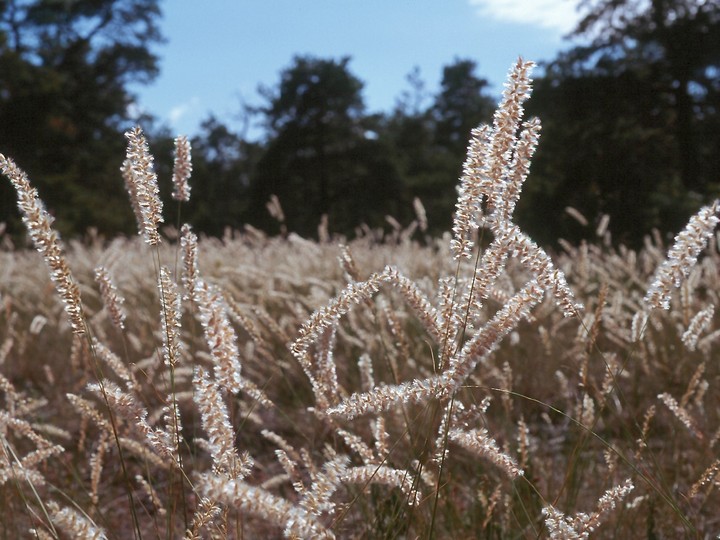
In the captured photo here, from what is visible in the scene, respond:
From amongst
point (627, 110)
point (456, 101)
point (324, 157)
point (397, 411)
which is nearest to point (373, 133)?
point (324, 157)

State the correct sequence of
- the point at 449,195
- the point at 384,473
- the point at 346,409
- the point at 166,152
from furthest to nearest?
the point at 166,152, the point at 449,195, the point at 384,473, the point at 346,409

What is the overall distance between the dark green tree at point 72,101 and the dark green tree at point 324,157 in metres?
6.33

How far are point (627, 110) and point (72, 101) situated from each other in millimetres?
22852

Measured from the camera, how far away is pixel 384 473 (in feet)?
4.42

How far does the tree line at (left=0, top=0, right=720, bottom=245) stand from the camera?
1595 centimetres

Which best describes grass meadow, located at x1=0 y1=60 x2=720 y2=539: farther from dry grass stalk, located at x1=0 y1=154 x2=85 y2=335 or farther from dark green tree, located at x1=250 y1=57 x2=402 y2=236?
dark green tree, located at x1=250 y1=57 x2=402 y2=236

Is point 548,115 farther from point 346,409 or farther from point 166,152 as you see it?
point 166,152

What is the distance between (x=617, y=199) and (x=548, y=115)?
16.3ft

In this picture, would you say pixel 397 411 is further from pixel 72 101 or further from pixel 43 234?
pixel 72 101

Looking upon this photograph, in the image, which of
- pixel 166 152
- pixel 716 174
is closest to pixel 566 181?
pixel 716 174

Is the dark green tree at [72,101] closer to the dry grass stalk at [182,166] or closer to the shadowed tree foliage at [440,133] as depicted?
the shadowed tree foliage at [440,133]

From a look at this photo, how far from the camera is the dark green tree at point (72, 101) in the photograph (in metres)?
26.2

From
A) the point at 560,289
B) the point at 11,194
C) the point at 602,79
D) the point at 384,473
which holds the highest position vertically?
the point at 602,79

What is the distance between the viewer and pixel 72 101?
30078 millimetres
